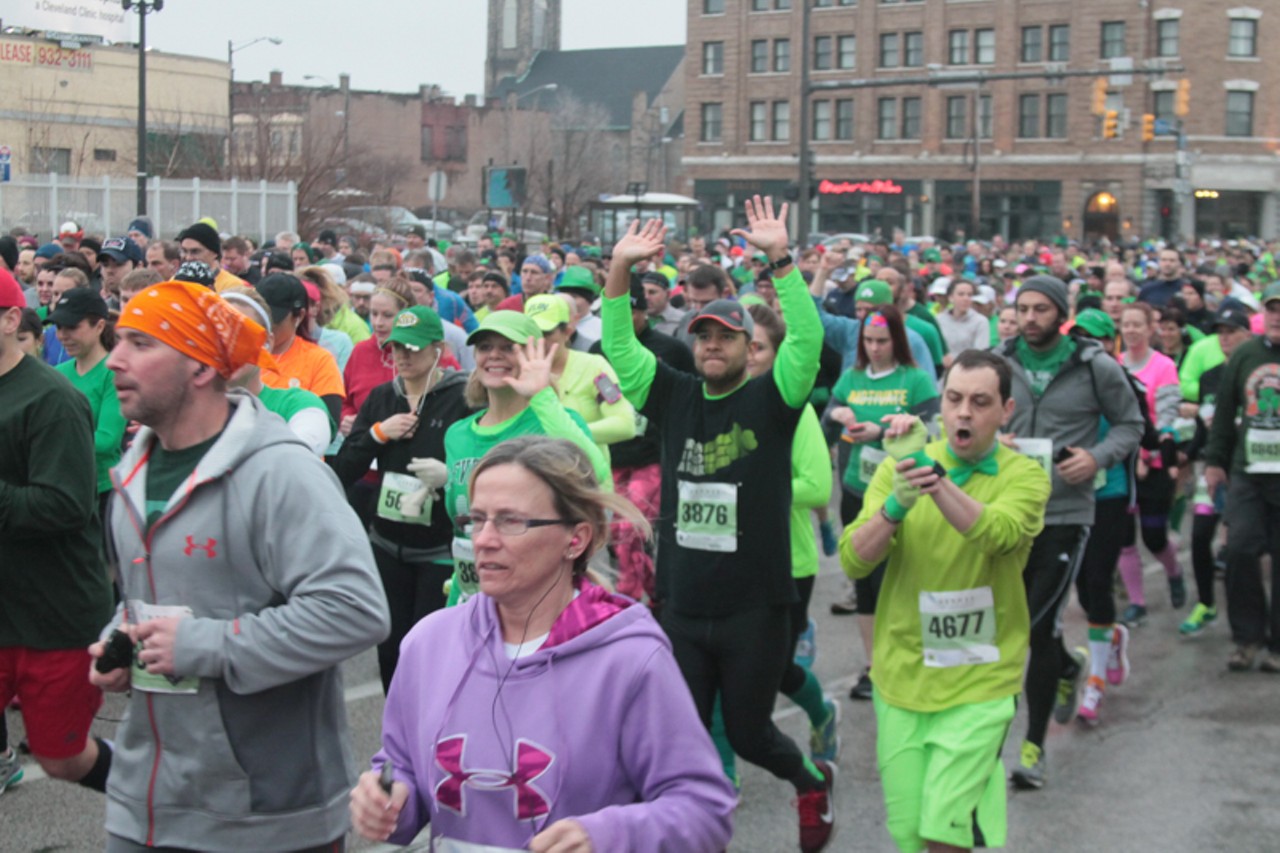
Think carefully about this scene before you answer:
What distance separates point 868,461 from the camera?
8188 millimetres

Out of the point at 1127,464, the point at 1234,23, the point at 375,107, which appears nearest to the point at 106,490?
the point at 1127,464


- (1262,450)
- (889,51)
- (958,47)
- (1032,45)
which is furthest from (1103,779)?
(889,51)

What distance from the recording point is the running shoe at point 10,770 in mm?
6551

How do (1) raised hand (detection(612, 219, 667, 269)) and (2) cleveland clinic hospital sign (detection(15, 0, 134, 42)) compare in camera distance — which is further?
(2) cleveland clinic hospital sign (detection(15, 0, 134, 42))

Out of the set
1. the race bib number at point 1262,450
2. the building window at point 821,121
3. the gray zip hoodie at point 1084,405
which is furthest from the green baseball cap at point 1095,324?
the building window at point 821,121

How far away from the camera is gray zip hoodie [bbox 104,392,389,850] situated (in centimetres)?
348

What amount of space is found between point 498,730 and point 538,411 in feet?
7.92

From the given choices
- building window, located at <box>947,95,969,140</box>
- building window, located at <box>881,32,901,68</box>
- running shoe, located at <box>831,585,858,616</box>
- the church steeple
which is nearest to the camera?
running shoe, located at <box>831,585,858,616</box>

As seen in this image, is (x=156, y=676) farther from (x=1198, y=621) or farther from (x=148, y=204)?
(x=148, y=204)

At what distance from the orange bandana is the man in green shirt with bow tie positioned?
2034mm

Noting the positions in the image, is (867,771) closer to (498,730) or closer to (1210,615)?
(1210,615)

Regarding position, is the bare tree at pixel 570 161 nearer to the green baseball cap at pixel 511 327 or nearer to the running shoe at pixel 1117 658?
the running shoe at pixel 1117 658

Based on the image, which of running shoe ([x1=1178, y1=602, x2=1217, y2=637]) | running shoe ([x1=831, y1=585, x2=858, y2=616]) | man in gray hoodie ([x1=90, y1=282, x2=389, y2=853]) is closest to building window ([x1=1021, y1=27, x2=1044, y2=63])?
running shoe ([x1=1178, y1=602, x2=1217, y2=637])

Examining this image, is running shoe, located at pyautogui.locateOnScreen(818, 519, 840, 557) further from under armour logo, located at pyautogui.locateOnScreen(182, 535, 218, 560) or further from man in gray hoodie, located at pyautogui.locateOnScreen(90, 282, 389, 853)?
under armour logo, located at pyautogui.locateOnScreen(182, 535, 218, 560)
